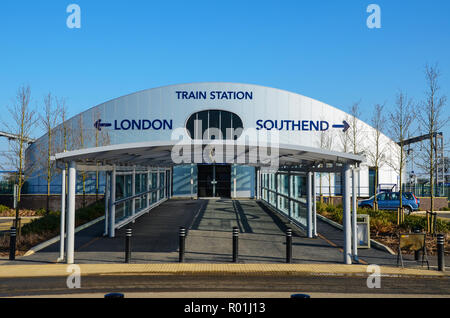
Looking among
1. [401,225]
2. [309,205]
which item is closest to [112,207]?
[309,205]

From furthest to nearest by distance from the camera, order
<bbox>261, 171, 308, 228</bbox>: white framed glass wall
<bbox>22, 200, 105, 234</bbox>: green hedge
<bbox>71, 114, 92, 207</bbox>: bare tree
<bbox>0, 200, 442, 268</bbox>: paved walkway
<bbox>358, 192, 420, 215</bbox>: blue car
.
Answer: <bbox>358, 192, 420, 215</bbox>: blue car < <bbox>71, 114, 92, 207</bbox>: bare tree < <bbox>261, 171, 308, 228</bbox>: white framed glass wall < <bbox>22, 200, 105, 234</bbox>: green hedge < <bbox>0, 200, 442, 268</bbox>: paved walkway

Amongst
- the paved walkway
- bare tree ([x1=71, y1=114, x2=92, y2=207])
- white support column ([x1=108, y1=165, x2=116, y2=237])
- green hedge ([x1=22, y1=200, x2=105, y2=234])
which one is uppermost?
bare tree ([x1=71, y1=114, x2=92, y2=207])

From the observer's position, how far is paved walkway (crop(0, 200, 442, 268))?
36.7ft

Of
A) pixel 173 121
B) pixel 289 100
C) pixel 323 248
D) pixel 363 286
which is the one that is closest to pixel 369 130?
pixel 289 100

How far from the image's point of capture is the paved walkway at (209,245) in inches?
440

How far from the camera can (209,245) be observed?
13.2 metres

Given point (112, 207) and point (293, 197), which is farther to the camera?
point (293, 197)

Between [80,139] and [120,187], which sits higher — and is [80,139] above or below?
above

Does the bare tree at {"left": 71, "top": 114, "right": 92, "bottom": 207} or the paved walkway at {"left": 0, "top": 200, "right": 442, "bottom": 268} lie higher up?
the bare tree at {"left": 71, "top": 114, "right": 92, "bottom": 207}

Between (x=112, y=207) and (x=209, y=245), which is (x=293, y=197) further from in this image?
(x=112, y=207)

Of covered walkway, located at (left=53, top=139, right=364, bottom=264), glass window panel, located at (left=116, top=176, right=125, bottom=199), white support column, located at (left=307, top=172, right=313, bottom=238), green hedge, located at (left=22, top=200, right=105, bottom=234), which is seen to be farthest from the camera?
glass window panel, located at (left=116, top=176, right=125, bottom=199)

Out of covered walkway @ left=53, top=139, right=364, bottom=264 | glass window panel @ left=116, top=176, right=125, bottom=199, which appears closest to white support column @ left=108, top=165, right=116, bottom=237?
covered walkway @ left=53, top=139, right=364, bottom=264

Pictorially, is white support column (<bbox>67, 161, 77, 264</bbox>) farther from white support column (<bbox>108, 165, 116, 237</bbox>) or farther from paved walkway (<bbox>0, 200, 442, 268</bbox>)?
white support column (<bbox>108, 165, 116, 237</bbox>)
